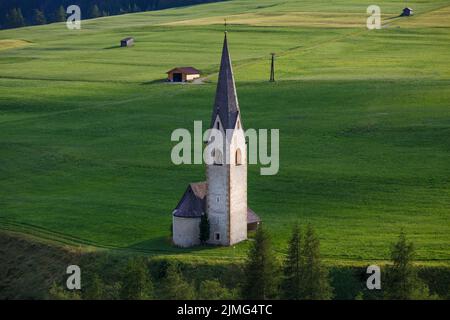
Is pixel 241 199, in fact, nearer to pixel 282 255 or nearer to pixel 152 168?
pixel 282 255

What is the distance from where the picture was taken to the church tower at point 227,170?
70062 mm

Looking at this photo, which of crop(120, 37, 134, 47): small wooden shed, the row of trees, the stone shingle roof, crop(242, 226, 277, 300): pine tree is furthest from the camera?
crop(120, 37, 134, 47): small wooden shed

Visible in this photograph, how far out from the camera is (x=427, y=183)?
266 feet

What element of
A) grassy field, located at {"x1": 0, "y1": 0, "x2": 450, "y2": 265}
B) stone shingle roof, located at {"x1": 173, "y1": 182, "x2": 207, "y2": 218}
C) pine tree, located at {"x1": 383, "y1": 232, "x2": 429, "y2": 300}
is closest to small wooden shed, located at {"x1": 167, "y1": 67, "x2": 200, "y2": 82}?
grassy field, located at {"x1": 0, "y1": 0, "x2": 450, "y2": 265}

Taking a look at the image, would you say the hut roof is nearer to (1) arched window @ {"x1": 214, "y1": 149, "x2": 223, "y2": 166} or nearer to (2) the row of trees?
(1) arched window @ {"x1": 214, "y1": 149, "x2": 223, "y2": 166}

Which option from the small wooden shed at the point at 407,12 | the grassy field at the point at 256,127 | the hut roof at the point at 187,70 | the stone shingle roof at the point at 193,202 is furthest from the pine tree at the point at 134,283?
the small wooden shed at the point at 407,12

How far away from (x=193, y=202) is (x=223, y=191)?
7.42ft

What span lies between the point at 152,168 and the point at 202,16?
111m

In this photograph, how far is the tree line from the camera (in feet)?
188

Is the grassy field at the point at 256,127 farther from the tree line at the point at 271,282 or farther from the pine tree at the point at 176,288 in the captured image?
the pine tree at the point at 176,288

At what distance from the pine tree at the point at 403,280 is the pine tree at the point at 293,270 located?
4.76 metres

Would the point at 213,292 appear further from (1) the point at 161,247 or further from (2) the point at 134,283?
(1) the point at 161,247

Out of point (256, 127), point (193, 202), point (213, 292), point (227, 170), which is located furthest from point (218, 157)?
point (256, 127)

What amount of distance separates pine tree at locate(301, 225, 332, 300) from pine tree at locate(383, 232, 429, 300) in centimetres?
331
